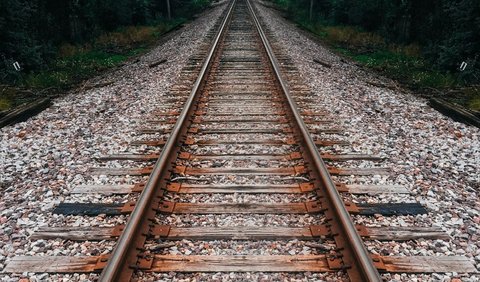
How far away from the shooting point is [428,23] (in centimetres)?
1162

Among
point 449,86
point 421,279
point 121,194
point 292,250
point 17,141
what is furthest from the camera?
point 449,86

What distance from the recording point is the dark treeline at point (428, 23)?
29.4 feet

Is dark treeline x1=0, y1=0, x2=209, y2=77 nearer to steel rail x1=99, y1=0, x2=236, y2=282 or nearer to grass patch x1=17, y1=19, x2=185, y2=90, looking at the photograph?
grass patch x1=17, y1=19, x2=185, y2=90

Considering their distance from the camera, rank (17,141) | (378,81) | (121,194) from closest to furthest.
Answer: (121,194)
(17,141)
(378,81)

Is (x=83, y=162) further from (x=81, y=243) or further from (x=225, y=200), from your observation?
(x=225, y=200)

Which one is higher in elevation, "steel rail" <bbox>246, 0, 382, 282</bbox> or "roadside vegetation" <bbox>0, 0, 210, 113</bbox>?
"roadside vegetation" <bbox>0, 0, 210, 113</bbox>

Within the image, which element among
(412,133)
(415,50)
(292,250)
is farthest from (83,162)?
(415,50)

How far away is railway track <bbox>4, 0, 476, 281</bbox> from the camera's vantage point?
10.3 feet

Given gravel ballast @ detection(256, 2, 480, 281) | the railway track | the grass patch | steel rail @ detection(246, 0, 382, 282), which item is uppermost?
the grass patch

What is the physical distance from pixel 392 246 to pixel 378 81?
7.00 metres

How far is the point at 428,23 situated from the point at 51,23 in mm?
12066

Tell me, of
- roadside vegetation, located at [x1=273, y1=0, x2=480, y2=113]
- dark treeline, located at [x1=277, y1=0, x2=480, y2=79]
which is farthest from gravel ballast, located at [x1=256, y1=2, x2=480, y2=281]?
dark treeline, located at [x1=277, y1=0, x2=480, y2=79]

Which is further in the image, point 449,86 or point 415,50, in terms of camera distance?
point 415,50

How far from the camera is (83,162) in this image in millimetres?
5051
